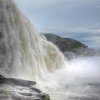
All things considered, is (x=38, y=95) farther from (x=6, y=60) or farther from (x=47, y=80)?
(x=47, y=80)

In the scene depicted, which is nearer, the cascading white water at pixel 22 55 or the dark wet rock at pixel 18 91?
the dark wet rock at pixel 18 91

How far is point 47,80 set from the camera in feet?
117

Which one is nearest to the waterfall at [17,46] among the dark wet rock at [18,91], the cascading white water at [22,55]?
the cascading white water at [22,55]

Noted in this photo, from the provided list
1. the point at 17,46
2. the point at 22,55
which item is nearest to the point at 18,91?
the point at 17,46

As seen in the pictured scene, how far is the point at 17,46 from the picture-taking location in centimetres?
3162

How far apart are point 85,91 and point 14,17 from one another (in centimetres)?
797

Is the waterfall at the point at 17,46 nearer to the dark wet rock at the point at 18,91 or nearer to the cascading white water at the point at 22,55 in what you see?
the cascading white water at the point at 22,55

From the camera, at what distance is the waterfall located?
30391 mm

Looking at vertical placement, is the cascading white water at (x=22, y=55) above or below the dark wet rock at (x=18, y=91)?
above

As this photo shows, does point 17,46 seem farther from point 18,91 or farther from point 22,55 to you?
point 18,91

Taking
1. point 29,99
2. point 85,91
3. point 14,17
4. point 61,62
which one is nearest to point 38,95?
point 29,99

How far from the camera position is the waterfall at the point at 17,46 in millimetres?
30391

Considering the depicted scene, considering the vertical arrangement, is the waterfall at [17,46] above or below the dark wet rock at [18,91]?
A: above

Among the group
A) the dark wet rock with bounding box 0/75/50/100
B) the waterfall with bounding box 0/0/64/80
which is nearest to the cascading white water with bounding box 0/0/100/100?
the waterfall with bounding box 0/0/64/80
